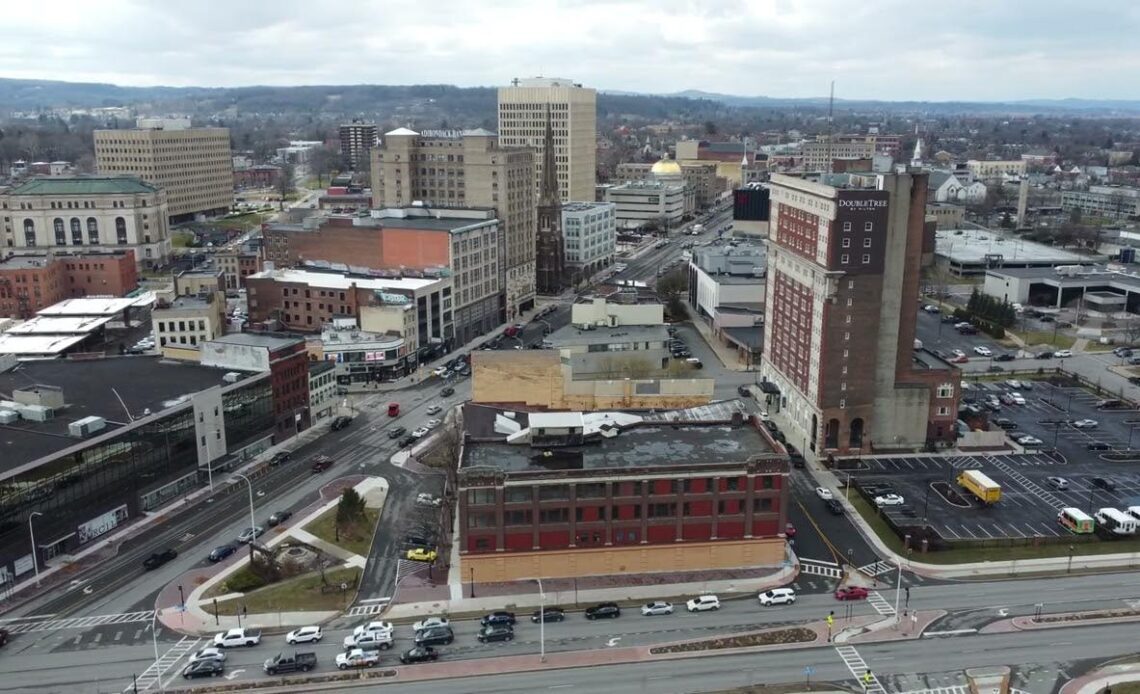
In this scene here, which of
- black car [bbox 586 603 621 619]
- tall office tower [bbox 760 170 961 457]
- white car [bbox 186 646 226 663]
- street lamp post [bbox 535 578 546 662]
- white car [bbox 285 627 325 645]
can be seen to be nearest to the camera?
white car [bbox 186 646 226 663]

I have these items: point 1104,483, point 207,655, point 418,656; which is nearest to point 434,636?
point 418,656

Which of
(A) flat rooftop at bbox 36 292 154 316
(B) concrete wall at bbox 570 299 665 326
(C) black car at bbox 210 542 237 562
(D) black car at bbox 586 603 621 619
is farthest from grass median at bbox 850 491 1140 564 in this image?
(A) flat rooftop at bbox 36 292 154 316

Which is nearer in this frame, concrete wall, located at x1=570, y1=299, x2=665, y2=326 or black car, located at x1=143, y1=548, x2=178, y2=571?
black car, located at x1=143, y1=548, x2=178, y2=571

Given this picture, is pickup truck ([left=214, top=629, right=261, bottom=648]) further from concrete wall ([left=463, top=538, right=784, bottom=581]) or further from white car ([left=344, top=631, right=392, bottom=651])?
concrete wall ([left=463, top=538, right=784, bottom=581])

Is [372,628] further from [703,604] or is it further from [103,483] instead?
[103,483]

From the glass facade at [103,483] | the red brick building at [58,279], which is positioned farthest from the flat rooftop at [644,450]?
the red brick building at [58,279]

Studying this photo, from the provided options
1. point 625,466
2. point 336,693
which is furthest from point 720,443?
point 336,693

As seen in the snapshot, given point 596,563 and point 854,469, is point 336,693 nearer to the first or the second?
point 596,563
